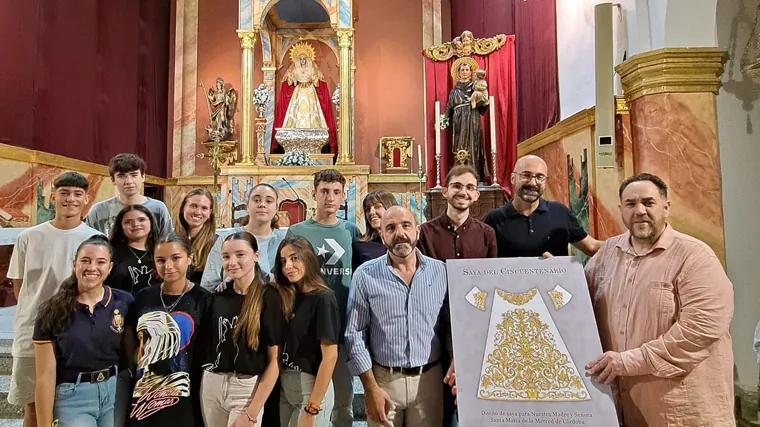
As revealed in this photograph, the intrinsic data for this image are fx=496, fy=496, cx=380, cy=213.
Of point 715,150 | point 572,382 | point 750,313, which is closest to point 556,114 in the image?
point 715,150

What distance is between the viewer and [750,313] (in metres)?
3.46

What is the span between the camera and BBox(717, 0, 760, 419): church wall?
346cm

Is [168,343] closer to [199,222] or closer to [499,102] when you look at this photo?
[199,222]

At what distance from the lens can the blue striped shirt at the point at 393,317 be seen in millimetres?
2100

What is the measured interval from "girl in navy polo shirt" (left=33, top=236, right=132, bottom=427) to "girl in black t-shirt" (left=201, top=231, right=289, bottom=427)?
1.29ft

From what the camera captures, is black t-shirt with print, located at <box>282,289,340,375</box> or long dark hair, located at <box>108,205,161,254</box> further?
long dark hair, located at <box>108,205,161,254</box>

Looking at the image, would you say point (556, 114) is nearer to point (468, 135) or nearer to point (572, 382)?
point (468, 135)

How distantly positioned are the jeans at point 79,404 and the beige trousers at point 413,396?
113 cm

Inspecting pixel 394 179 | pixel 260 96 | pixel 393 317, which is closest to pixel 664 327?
pixel 393 317

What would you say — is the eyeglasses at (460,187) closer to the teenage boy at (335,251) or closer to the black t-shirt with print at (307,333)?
the teenage boy at (335,251)

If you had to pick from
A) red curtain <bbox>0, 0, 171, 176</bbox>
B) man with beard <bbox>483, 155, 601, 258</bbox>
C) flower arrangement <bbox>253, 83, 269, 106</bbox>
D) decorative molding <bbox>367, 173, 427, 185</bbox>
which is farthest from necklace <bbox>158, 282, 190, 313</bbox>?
flower arrangement <bbox>253, 83, 269, 106</bbox>

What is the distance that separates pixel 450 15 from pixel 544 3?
366cm

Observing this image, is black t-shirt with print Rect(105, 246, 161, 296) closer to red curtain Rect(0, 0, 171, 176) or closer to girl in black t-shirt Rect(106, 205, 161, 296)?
girl in black t-shirt Rect(106, 205, 161, 296)

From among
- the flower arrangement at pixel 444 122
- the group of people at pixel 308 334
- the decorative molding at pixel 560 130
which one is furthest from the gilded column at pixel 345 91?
the group of people at pixel 308 334
